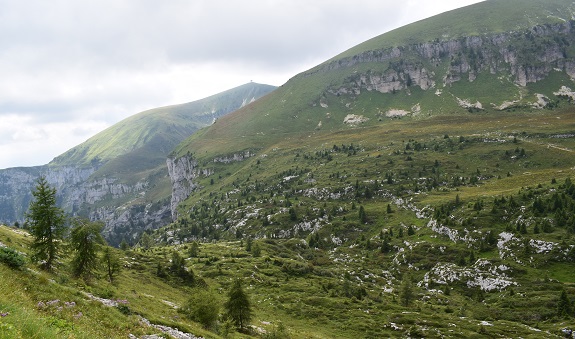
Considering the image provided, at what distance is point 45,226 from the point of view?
121 ft

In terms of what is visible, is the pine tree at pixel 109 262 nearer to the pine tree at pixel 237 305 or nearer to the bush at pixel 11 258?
the pine tree at pixel 237 305

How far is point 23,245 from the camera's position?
4797 centimetres

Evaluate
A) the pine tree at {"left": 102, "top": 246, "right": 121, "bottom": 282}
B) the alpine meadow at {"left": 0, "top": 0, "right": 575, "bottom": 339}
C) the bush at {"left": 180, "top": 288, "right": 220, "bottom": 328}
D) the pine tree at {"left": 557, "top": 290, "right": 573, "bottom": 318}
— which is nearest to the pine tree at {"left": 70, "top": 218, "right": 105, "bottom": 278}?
the alpine meadow at {"left": 0, "top": 0, "right": 575, "bottom": 339}

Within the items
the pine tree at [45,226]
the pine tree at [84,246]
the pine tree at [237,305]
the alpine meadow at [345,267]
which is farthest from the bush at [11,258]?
the pine tree at [237,305]

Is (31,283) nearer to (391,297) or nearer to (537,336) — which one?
(537,336)

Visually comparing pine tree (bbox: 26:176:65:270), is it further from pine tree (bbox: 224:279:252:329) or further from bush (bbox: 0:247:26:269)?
pine tree (bbox: 224:279:252:329)

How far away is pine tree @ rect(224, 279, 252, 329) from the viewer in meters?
47.6

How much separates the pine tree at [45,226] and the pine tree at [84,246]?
1.59m

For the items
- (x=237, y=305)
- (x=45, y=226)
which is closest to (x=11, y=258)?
(x=45, y=226)

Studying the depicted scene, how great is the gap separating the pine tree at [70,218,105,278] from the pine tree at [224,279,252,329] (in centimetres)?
1832

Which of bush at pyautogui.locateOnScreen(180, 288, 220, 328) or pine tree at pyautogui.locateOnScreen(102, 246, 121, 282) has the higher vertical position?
pine tree at pyautogui.locateOnScreen(102, 246, 121, 282)

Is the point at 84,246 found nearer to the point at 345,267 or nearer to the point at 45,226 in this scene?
the point at 45,226

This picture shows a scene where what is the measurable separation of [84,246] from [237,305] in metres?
21.9

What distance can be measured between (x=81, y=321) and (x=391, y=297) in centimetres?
8454
